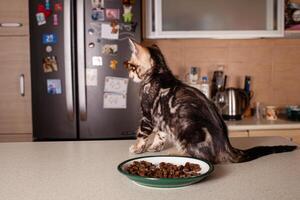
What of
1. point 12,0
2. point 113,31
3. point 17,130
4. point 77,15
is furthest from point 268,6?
point 17,130

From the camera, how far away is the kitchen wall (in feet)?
9.95

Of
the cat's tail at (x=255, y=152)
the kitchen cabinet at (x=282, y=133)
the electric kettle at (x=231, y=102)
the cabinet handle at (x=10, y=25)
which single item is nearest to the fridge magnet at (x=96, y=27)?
the cabinet handle at (x=10, y=25)

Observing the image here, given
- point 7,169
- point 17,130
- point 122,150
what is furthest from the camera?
point 17,130

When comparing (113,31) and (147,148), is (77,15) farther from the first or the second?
(147,148)

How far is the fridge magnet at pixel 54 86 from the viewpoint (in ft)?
8.35

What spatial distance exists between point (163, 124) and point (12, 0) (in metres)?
1.91

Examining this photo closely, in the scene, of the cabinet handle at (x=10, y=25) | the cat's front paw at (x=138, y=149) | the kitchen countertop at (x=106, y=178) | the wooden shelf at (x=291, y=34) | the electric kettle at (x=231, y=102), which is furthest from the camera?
the wooden shelf at (x=291, y=34)

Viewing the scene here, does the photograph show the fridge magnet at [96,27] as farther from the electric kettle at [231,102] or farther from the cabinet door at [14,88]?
the electric kettle at [231,102]

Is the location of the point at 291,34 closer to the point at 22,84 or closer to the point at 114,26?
the point at 114,26

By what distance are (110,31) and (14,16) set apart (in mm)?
708

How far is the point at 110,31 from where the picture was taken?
8.32 feet

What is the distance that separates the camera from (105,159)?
1287mm

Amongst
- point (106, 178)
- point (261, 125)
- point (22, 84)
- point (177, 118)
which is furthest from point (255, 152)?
point (22, 84)

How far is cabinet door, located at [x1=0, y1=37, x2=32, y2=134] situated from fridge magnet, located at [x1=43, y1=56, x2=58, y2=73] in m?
0.21
